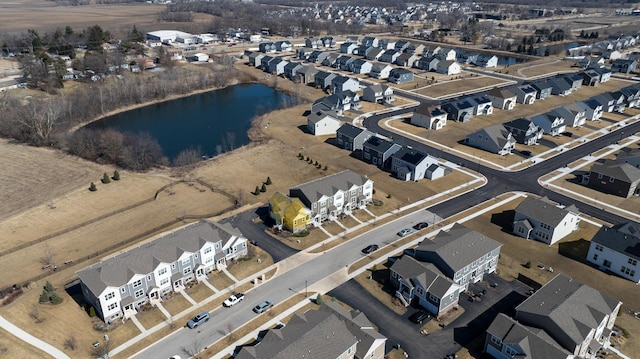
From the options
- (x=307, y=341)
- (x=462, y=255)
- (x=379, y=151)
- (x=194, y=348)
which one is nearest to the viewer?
(x=307, y=341)

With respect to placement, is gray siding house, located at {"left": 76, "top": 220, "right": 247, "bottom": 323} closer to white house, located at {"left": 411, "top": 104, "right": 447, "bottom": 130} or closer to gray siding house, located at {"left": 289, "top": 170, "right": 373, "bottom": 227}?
gray siding house, located at {"left": 289, "top": 170, "right": 373, "bottom": 227}

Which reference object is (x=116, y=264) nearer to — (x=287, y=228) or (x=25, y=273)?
(x=25, y=273)

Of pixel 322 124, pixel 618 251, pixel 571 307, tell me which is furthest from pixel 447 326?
pixel 322 124

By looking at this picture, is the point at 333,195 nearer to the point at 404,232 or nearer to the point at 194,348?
the point at 404,232

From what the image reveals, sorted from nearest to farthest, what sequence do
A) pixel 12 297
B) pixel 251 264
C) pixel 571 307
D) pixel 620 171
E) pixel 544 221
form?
1. pixel 571 307
2. pixel 12 297
3. pixel 251 264
4. pixel 544 221
5. pixel 620 171

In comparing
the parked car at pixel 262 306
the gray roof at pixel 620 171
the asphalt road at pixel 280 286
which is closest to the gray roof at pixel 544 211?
the asphalt road at pixel 280 286

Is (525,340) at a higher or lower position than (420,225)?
higher

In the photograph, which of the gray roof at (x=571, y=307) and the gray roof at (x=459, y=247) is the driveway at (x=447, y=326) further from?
the gray roof at (x=571, y=307)
